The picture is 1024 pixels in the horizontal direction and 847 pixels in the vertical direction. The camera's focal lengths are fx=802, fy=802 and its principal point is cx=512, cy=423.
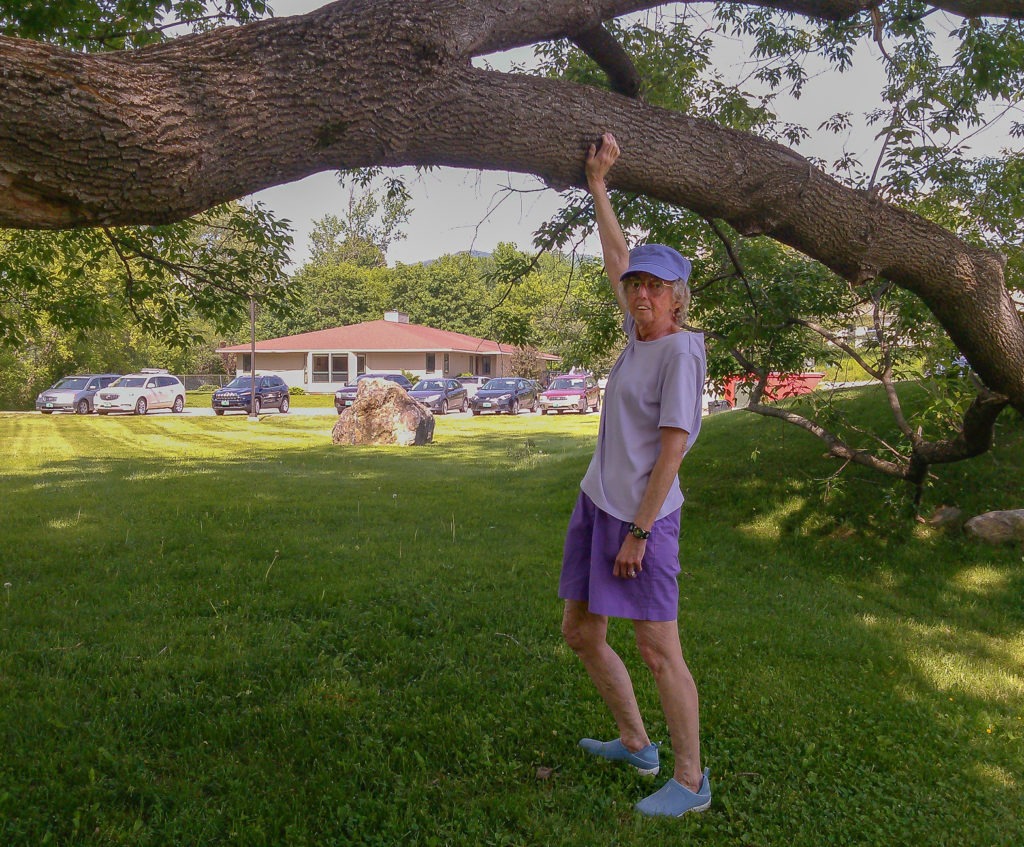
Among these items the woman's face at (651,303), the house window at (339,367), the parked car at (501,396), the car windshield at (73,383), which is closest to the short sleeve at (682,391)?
the woman's face at (651,303)

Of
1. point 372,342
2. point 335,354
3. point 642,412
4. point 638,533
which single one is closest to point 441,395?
point 372,342

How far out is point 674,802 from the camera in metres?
2.90

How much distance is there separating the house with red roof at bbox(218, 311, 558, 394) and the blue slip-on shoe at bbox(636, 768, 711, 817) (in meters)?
39.3

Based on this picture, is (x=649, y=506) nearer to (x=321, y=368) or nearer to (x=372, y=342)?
(x=372, y=342)

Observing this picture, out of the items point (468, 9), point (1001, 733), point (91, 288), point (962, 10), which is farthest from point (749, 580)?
point (91, 288)

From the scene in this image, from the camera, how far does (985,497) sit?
7418mm

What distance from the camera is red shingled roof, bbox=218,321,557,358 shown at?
138 feet

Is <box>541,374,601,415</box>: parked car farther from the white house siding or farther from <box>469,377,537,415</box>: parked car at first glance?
the white house siding

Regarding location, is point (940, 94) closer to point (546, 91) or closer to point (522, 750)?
point (546, 91)

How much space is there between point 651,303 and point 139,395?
97.8ft

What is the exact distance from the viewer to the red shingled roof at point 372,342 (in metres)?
42.1

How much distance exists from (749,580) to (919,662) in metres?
1.78

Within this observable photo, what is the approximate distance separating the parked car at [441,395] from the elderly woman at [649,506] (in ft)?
92.2

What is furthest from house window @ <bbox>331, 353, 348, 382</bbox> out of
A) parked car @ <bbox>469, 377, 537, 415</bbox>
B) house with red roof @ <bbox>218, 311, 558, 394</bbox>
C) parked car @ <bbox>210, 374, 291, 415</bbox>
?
parked car @ <bbox>469, 377, 537, 415</bbox>
